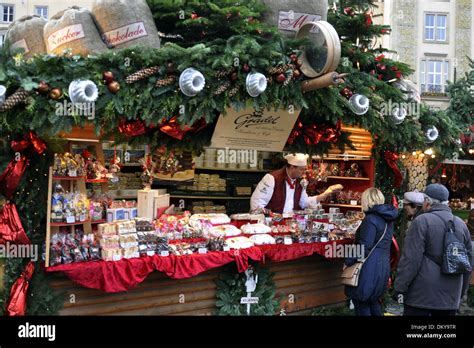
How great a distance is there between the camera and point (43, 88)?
14.5 ft

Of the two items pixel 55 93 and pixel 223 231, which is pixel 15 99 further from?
pixel 223 231

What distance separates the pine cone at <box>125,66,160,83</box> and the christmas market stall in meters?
0.01

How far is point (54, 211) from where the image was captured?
4938 millimetres

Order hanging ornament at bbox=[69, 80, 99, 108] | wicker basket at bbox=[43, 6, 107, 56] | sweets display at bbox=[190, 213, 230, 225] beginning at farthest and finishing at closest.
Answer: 1. sweets display at bbox=[190, 213, 230, 225]
2. wicker basket at bbox=[43, 6, 107, 56]
3. hanging ornament at bbox=[69, 80, 99, 108]

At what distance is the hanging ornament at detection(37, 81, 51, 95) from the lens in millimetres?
4406

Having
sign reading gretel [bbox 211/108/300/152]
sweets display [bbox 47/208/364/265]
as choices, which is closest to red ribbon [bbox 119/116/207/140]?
sign reading gretel [bbox 211/108/300/152]

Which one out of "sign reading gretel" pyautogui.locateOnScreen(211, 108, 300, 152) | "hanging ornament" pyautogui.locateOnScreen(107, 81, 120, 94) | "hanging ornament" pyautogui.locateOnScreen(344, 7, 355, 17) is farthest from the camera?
"hanging ornament" pyautogui.locateOnScreen(344, 7, 355, 17)

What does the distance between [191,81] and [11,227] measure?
2113 millimetres

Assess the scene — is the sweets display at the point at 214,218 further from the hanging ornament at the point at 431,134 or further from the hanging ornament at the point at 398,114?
the hanging ornament at the point at 431,134

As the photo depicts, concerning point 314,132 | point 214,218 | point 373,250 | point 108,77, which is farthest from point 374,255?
point 108,77

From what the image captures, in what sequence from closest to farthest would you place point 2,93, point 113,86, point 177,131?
point 2,93, point 113,86, point 177,131

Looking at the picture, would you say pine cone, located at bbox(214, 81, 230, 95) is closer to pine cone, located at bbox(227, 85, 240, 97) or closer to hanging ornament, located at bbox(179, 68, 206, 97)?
pine cone, located at bbox(227, 85, 240, 97)
